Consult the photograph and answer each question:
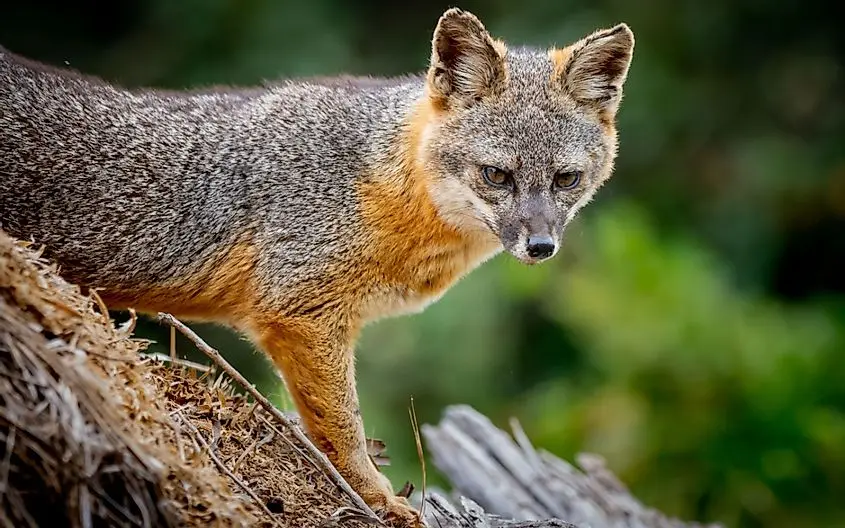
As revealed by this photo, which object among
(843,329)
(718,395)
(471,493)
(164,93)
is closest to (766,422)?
(718,395)

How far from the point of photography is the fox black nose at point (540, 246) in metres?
5.63

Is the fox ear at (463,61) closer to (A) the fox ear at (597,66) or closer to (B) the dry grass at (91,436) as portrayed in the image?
(A) the fox ear at (597,66)

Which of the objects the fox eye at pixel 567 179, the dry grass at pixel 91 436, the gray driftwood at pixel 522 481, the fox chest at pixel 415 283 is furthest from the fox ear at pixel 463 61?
the gray driftwood at pixel 522 481

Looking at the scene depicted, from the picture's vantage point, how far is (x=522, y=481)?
7.12 meters

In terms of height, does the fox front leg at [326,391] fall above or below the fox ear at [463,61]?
below

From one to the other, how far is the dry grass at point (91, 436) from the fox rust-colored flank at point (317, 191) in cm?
102

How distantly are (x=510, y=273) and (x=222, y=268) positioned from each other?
5.49 metres

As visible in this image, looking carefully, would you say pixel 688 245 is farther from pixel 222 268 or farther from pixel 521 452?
pixel 222 268

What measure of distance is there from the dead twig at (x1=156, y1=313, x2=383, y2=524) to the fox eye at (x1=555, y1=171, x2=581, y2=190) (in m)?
1.86

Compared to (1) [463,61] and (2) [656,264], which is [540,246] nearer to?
(1) [463,61]

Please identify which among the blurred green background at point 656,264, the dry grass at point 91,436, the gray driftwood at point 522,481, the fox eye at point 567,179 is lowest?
the dry grass at point 91,436

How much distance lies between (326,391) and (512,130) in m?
1.60

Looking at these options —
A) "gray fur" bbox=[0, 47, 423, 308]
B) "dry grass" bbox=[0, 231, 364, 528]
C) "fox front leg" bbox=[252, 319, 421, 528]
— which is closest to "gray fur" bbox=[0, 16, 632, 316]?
"gray fur" bbox=[0, 47, 423, 308]

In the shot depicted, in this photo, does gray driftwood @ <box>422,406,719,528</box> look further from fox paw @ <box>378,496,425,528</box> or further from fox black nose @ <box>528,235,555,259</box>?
fox black nose @ <box>528,235,555,259</box>
